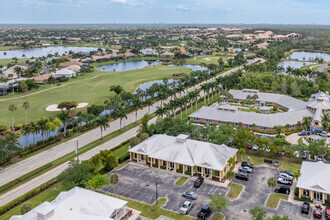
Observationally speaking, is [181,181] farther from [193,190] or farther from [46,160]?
[46,160]

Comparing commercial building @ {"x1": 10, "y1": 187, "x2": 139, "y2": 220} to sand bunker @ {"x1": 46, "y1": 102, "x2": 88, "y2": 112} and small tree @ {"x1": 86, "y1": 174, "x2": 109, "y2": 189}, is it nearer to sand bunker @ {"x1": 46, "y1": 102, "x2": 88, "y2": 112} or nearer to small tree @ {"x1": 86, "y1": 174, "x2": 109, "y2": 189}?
small tree @ {"x1": 86, "y1": 174, "x2": 109, "y2": 189}

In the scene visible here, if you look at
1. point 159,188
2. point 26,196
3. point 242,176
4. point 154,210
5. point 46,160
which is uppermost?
point 242,176

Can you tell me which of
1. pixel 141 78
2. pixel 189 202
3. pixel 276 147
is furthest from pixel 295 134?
pixel 141 78

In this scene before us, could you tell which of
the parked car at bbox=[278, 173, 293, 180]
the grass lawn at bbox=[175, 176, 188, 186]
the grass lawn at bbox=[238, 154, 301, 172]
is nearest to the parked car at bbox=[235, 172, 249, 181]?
the parked car at bbox=[278, 173, 293, 180]

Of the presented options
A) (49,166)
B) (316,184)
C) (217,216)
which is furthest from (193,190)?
(49,166)

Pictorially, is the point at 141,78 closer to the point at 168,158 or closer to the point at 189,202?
the point at 168,158

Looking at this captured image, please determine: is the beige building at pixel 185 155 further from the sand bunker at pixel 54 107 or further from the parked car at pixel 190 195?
the sand bunker at pixel 54 107

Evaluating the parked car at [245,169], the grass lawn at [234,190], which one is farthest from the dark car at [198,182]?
the parked car at [245,169]
